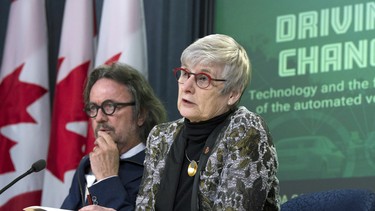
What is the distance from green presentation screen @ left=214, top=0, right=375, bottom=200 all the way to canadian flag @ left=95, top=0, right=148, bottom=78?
596 millimetres

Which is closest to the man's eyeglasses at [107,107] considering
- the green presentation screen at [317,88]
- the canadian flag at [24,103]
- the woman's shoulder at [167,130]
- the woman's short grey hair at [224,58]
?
the woman's shoulder at [167,130]

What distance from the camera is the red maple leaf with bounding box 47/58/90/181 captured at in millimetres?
5121

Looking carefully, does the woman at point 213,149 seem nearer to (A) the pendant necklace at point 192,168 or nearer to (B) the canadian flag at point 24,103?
(A) the pendant necklace at point 192,168

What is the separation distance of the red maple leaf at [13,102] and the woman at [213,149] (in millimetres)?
2247

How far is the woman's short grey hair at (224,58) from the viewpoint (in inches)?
119

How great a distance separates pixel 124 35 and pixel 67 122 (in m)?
0.59

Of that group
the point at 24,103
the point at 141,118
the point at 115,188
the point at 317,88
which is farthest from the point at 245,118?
the point at 24,103

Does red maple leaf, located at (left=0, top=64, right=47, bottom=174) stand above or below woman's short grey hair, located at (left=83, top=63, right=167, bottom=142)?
below

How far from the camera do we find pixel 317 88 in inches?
175

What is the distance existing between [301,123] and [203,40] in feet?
5.19

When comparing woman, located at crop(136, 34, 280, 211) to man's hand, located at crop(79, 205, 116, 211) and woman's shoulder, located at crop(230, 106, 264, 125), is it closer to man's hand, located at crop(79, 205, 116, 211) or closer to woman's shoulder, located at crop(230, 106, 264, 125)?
woman's shoulder, located at crop(230, 106, 264, 125)

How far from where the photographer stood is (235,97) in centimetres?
307

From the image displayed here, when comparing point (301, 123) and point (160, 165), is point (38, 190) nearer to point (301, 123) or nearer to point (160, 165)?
point (301, 123)

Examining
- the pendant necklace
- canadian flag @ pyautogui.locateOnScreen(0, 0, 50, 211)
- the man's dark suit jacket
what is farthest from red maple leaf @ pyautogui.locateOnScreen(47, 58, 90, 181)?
the pendant necklace
